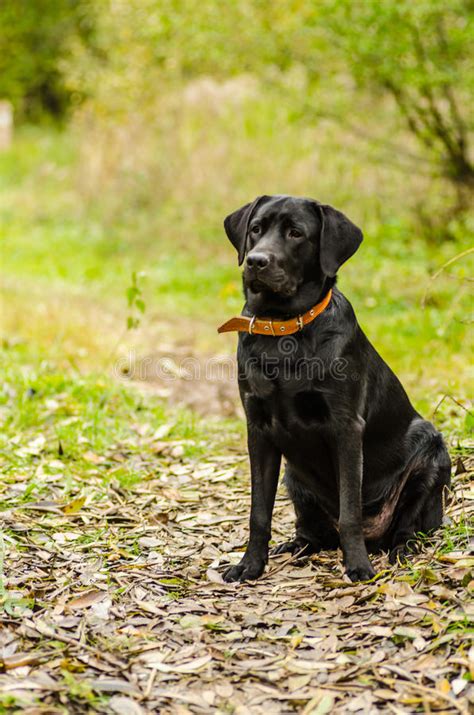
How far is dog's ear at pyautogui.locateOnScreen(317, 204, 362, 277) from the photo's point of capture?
3.32 m

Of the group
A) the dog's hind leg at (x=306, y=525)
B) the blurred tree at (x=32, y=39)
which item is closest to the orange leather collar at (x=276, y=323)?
the dog's hind leg at (x=306, y=525)

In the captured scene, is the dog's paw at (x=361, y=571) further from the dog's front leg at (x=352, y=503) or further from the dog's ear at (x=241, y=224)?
the dog's ear at (x=241, y=224)

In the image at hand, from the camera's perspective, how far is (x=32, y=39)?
2414 cm

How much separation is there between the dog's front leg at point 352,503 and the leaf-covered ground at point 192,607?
0.08m

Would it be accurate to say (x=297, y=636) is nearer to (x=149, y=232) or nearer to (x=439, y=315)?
(x=439, y=315)

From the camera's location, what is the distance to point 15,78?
24078 mm

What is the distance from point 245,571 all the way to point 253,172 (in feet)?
27.2

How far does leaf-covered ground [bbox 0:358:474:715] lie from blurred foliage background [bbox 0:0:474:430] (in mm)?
1754

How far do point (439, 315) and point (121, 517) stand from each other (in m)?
4.02

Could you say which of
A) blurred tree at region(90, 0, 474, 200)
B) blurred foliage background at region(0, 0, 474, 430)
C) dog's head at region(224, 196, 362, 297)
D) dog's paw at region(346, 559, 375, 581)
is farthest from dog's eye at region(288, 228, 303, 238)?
blurred tree at region(90, 0, 474, 200)

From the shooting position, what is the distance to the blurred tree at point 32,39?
23.4 metres

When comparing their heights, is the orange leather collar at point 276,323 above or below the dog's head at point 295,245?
below

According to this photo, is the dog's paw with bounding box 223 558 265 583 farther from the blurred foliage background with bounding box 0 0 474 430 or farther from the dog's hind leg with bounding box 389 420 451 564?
the blurred foliage background with bounding box 0 0 474 430

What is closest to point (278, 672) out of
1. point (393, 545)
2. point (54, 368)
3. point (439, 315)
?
point (393, 545)
